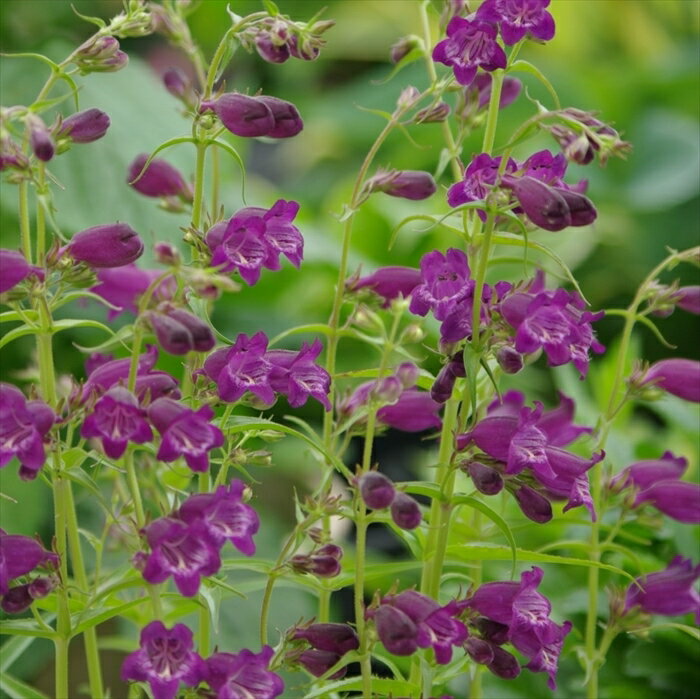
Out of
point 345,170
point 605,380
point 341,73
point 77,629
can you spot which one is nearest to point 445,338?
point 77,629

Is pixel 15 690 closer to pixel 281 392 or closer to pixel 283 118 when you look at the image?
pixel 281 392

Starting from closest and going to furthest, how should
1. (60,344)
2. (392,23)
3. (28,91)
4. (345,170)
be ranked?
(28,91)
(60,344)
(345,170)
(392,23)

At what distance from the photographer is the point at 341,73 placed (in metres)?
4.12

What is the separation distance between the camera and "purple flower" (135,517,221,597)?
2.18ft

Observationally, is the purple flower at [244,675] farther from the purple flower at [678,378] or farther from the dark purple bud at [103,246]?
the purple flower at [678,378]

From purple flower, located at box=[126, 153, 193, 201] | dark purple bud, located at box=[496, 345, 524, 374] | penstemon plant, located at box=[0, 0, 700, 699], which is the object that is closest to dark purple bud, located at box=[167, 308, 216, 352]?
penstemon plant, located at box=[0, 0, 700, 699]

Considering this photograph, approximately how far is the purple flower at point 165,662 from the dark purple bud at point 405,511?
148 mm

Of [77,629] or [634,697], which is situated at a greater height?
[77,629]

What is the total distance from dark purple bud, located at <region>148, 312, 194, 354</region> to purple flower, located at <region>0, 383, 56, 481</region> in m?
0.09

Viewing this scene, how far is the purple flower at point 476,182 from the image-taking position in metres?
0.76

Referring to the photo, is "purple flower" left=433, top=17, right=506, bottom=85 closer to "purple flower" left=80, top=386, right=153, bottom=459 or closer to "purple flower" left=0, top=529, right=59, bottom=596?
"purple flower" left=80, top=386, right=153, bottom=459

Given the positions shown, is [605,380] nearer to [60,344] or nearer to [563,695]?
[563,695]

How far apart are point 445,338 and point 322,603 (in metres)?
0.28

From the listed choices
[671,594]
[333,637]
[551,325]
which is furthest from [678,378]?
[333,637]
